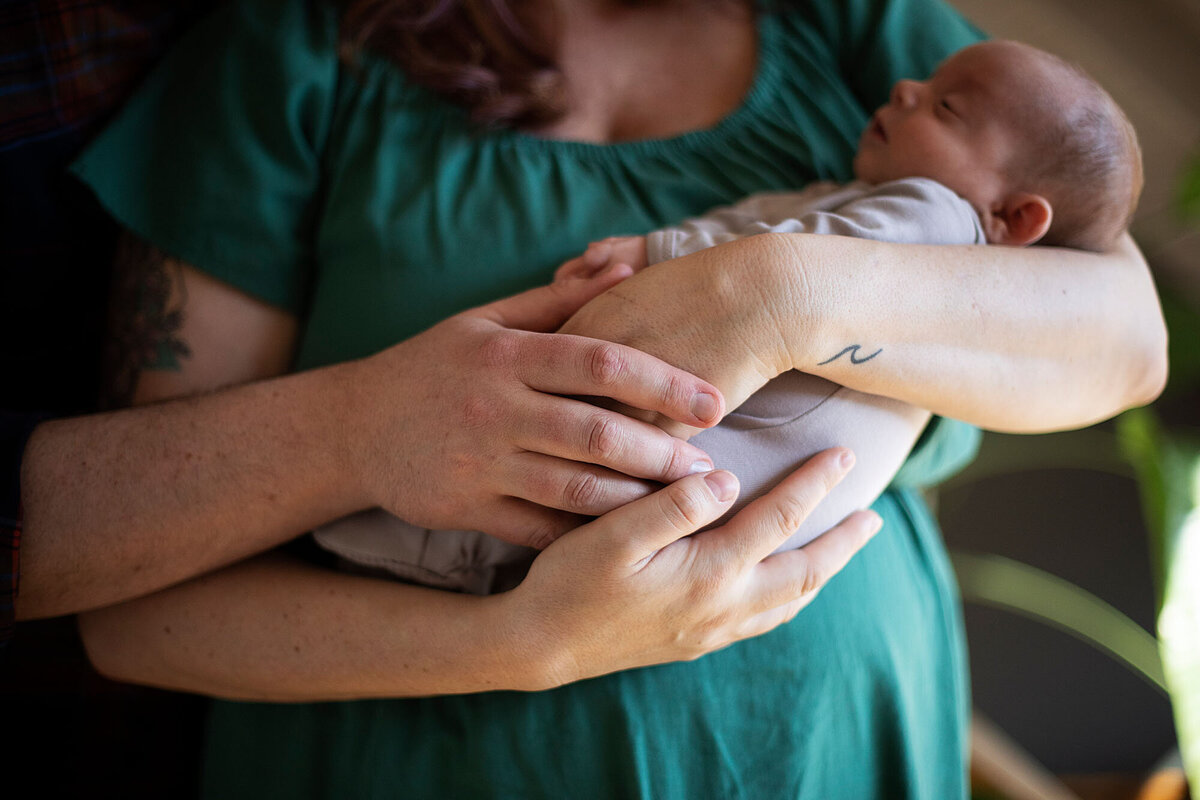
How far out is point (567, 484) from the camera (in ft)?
2.42

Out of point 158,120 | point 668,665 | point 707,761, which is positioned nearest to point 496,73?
point 158,120

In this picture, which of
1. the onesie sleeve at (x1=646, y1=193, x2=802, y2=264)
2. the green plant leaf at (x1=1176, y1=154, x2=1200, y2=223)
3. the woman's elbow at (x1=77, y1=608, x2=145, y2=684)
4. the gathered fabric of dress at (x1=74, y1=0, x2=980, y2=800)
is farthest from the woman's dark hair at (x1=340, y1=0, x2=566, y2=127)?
the green plant leaf at (x1=1176, y1=154, x2=1200, y2=223)

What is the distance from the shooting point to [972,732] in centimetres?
172

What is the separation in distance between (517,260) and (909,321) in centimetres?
48

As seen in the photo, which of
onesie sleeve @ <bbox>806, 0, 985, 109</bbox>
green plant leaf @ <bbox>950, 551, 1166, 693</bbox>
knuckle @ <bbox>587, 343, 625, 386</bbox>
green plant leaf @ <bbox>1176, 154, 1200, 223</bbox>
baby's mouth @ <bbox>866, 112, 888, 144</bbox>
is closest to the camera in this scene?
knuckle @ <bbox>587, 343, 625, 386</bbox>

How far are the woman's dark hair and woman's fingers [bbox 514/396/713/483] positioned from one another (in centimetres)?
56

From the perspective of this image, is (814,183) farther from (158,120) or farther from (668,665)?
(158,120)

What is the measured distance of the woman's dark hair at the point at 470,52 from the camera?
1.08m

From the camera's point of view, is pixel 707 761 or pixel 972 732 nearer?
pixel 707 761

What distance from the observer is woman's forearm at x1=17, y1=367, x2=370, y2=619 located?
80 centimetres

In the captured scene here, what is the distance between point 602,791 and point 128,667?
0.60m

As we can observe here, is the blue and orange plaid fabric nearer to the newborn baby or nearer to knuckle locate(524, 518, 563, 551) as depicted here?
the newborn baby

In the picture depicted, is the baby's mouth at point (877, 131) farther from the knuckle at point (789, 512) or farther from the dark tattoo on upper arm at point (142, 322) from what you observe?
the dark tattoo on upper arm at point (142, 322)

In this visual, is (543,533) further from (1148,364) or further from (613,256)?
(1148,364)
